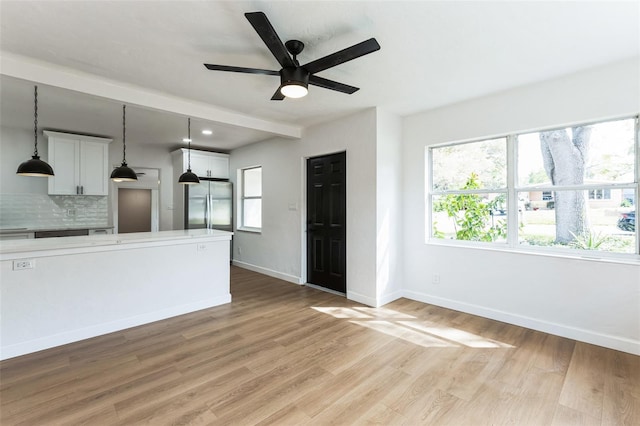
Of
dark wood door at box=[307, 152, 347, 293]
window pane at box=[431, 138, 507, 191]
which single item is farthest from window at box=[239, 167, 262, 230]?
window pane at box=[431, 138, 507, 191]

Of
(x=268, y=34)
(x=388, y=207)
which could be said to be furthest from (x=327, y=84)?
(x=388, y=207)

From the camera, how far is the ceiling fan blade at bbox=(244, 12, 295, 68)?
165 cm

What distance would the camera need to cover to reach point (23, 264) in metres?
2.64

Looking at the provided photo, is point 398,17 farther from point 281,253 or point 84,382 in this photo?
point 281,253

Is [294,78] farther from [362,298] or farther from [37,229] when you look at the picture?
[37,229]

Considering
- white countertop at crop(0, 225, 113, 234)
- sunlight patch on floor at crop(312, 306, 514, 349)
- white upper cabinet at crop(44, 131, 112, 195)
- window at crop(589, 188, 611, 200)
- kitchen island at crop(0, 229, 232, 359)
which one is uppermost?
white upper cabinet at crop(44, 131, 112, 195)

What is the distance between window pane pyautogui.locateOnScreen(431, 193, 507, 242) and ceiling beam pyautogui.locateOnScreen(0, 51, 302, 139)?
2905mm

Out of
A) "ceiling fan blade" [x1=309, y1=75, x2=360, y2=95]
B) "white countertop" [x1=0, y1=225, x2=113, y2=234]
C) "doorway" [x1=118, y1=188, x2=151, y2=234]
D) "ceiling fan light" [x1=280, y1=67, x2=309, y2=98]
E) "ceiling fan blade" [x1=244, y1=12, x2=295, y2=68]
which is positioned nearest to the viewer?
"ceiling fan blade" [x1=244, y1=12, x2=295, y2=68]

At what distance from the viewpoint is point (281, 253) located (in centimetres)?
532

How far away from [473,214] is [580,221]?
1031 millimetres

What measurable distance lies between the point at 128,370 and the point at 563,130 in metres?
4.70

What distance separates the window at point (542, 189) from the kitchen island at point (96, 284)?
127 inches

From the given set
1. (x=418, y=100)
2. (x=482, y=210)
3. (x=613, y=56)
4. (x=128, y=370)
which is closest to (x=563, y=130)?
(x=613, y=56)

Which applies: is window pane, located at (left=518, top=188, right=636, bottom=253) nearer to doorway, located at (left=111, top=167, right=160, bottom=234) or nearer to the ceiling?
the ceiling
